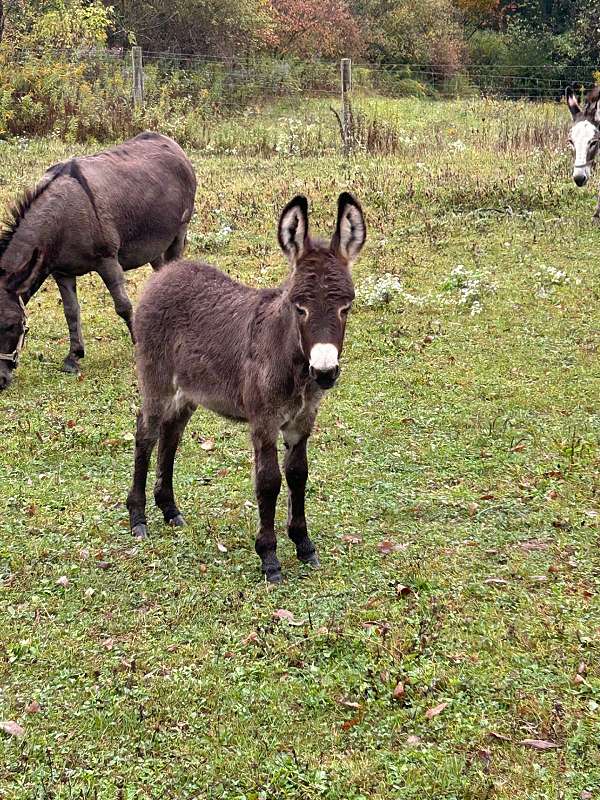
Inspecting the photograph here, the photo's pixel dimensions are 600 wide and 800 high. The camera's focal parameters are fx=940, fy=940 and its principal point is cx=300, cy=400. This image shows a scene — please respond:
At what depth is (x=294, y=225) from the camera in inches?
198

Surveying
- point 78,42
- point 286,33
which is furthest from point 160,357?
point 286,33

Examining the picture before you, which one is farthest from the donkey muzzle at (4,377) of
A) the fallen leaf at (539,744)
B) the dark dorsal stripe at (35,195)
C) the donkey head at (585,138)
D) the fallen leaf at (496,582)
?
the donkey head at (585,138)

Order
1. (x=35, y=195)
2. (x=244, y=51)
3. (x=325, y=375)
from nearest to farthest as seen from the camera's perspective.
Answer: (x=325, y=375)
(x=35, y=195)
(x=244, y=51)

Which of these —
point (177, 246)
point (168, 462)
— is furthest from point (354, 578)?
point (177, 246)

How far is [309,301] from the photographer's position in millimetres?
4934

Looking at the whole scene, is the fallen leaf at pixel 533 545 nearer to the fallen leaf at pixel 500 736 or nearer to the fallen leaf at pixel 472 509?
the fallen leaf at pixel 472 509

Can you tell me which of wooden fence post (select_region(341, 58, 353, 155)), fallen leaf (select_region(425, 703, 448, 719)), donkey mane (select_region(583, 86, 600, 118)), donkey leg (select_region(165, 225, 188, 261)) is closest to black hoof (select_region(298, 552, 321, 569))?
fallen leaf (select_region(425, 703, 448, 719))

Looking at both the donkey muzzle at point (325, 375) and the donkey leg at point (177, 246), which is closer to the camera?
the donkey muzzle at point (325, 375)

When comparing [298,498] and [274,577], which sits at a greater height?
[298,498]

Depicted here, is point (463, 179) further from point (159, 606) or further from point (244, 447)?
point (159, 606)

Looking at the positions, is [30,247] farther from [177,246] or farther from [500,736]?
[500,736]

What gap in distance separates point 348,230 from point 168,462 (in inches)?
84.7

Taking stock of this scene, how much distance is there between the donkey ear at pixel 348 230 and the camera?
5078 millimetres

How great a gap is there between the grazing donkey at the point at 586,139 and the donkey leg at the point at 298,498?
9.45 m
